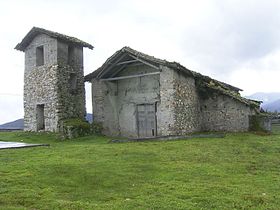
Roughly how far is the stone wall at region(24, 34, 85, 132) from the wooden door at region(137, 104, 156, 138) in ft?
15.4

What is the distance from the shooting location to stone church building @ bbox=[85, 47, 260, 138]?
2070 centimetres

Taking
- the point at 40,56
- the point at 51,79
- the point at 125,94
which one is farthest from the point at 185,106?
the point at 40,56

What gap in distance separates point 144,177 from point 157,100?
1285cm

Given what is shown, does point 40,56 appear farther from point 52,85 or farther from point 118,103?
point 118,103

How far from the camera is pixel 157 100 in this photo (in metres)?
22.8

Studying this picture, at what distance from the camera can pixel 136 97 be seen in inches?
938

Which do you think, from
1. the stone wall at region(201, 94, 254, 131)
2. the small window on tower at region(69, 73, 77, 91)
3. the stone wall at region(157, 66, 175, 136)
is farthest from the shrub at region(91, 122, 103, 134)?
the stone wall at region(201, 94, 254, 131)

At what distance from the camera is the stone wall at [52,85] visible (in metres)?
24.3

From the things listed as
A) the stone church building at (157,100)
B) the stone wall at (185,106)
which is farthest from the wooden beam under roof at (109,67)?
the stone wall at (185,106)

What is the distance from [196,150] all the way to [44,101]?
1366 centimetres

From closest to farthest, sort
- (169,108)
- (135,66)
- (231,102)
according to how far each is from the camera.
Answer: (169,108)
(231,102)
(135,66)

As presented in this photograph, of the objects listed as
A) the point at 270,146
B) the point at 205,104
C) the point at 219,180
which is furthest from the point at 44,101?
the point at 219,180

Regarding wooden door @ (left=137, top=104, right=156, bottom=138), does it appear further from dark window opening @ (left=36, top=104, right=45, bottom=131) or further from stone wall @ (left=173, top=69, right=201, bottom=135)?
dark window opening @ (left=36, top=104, right=45, bottom=131)

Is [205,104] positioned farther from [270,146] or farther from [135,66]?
[270,146]
